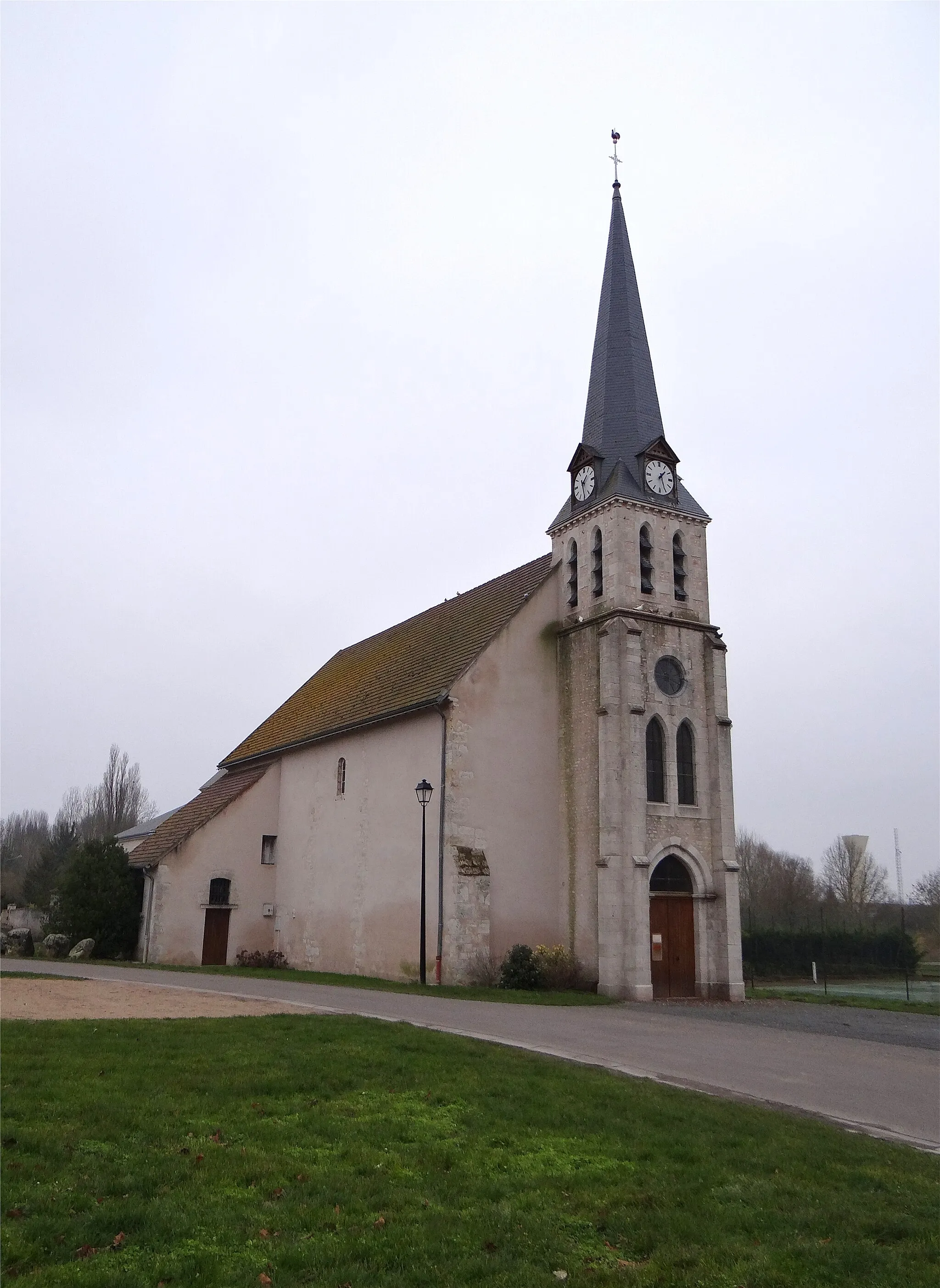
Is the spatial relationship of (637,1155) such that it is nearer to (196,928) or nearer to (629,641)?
(629,641)

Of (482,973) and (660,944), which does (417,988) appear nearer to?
(482,973)

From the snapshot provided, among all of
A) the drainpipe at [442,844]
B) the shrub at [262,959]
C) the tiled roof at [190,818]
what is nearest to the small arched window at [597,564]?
the drainpipe at [442,844]

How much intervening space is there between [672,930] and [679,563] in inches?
384

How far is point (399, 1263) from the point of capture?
5562 millimetres

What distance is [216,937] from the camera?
31281 millimetres

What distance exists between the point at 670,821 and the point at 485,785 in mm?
4732

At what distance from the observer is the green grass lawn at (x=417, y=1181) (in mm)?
5559

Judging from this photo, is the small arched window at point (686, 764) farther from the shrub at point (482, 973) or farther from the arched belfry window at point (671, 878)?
the shrub at point (482, 973)

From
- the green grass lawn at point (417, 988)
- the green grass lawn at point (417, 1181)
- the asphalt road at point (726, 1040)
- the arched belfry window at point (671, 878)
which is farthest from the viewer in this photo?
the arched belfry window at point (671, 878)

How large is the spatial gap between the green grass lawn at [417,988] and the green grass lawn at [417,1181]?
33.6ft

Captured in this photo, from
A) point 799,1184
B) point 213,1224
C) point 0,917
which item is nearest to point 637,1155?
point 799,1184

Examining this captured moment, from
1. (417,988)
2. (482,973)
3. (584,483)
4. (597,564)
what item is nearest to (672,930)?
(482,973)

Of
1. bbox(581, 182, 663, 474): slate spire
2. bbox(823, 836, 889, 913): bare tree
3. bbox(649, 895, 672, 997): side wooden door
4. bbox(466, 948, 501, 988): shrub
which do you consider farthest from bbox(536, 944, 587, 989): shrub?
bbox(823, 836, 889, 913): bare tree

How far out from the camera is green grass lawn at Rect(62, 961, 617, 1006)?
20812mm
